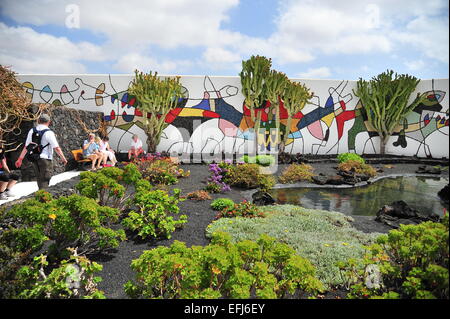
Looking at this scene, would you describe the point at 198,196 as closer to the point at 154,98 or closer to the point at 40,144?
the point at 40,144

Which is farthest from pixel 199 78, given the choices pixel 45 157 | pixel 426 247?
pixel 426 247

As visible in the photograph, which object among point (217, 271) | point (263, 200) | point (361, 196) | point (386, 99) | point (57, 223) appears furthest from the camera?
point (386, 99)

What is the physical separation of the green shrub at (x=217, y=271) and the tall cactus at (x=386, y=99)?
12150mm

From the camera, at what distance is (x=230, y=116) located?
12055mm

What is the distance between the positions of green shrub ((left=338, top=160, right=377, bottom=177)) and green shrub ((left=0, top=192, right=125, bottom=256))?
843 centimetres

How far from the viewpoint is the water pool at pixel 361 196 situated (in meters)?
5.98

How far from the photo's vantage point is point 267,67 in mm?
11266

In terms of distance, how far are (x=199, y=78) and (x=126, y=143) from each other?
4.09 meters

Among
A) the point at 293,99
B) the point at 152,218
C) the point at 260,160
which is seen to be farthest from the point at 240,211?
the point at 293,99

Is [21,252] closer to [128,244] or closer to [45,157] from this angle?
[128,244]

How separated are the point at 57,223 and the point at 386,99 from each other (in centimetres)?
1363

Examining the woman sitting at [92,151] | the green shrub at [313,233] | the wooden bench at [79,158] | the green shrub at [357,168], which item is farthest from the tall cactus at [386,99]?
the wooden bench at [79,158]

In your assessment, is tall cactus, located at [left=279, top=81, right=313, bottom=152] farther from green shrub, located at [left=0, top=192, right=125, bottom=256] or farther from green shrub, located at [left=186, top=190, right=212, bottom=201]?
green shrub, located at [left=0, top=192, right=125, bottom=256]

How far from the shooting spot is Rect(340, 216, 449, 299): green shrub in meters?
1.86
